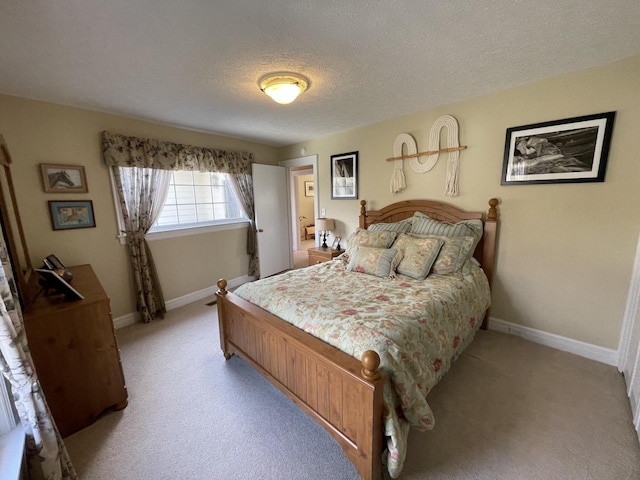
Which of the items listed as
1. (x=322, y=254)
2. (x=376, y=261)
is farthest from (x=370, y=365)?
(x=322, y=254)

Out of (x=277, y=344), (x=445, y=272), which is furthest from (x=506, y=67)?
(x=277, y=344)

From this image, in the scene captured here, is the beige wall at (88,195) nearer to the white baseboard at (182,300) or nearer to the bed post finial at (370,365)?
the white baseboard at (182,300)

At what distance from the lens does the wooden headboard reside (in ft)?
8.34

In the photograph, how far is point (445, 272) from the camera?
7.61 ft

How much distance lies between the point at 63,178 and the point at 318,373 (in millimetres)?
2945

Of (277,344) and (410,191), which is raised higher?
(410,191)

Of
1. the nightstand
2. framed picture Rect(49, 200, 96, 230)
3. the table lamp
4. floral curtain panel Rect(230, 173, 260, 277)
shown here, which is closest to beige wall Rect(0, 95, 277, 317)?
framed picture Rect(49, 200, 96, 230)

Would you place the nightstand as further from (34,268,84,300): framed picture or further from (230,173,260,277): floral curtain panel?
(34,268,84,300): framed picture

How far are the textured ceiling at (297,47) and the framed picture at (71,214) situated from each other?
928 mm

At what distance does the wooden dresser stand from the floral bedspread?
36.4 inches

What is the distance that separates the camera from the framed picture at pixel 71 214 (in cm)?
244

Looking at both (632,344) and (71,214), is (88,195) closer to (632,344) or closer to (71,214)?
(71,214)

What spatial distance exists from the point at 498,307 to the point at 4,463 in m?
3.50

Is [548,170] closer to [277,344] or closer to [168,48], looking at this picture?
[277,344]
